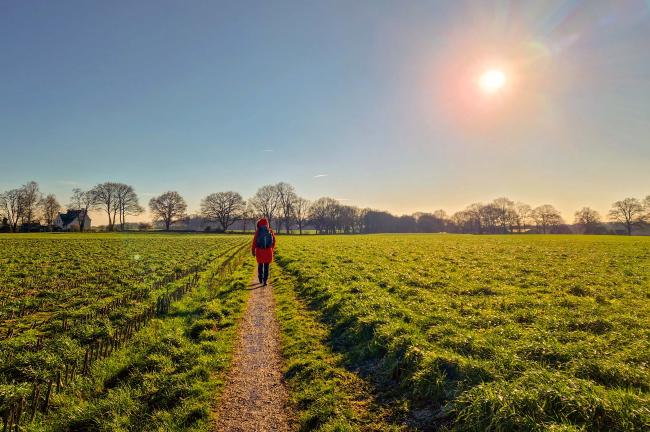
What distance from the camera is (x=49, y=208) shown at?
325 ft

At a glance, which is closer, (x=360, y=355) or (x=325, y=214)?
(x=360, y=355)

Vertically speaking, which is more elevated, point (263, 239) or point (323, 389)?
point (263, 239)

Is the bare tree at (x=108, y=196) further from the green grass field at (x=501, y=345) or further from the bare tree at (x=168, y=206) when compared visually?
the green grass field at (x=501, y=345)

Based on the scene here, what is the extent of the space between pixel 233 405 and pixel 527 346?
6254mm

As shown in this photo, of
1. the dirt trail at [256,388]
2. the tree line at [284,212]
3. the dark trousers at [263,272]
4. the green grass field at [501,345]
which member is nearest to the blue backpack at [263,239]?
the dark trousers at [263,272]

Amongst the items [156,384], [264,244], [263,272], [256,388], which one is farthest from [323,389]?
[263,272]

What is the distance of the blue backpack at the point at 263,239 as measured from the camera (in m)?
15.4

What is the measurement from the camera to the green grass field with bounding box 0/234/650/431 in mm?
4914

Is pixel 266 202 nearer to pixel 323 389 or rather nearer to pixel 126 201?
pixel 126 201

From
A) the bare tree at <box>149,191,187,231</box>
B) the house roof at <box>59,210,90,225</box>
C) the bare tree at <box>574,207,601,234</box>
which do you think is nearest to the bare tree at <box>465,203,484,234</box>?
the bare tree at <box>574,207,601,234</box>

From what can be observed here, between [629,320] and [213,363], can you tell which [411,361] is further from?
[629,320]

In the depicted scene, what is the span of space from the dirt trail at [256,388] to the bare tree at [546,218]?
15295 cm

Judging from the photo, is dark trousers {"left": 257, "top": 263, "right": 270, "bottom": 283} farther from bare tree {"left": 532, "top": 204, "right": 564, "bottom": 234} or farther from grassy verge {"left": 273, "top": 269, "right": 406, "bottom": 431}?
bare tree {"left": 532, "top": 204, "right": 564, "bottom": 234}

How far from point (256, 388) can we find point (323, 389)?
1.32m
